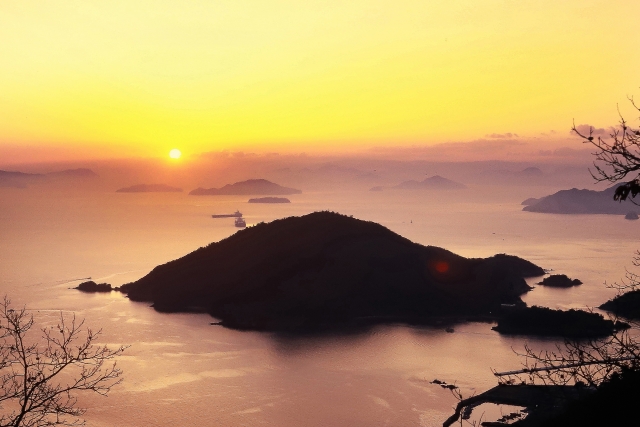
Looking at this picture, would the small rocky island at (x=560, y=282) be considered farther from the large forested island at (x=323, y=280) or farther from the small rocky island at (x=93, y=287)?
the small rocky island at (x=93, y=287)

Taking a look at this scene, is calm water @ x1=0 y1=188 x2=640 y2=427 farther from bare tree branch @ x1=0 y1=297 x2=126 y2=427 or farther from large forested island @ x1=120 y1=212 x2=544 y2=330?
large forested island @ x1=120 y1=212 x2=544 y2=330

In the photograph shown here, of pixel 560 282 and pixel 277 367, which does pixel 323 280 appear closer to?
pixel 277 367

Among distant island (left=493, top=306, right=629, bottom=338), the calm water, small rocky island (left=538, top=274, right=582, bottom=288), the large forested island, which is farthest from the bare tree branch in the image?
small rocky island (left=538, top=274, right=582, bottom=288)

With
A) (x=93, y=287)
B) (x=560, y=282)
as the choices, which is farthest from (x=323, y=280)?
(x=560, y=282)

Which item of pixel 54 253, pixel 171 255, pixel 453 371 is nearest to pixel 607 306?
pixel 453 371

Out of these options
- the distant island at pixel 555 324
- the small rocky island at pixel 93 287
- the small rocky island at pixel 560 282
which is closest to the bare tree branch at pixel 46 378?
the small rocky island at pixel 93 287

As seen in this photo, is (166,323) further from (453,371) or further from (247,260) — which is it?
(453,371)
